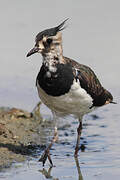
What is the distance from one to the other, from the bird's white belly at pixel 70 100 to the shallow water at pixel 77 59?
0.63 metres

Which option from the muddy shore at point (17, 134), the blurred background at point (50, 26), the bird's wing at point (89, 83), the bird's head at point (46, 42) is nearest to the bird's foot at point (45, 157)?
the muddy shore at point (17, 134)

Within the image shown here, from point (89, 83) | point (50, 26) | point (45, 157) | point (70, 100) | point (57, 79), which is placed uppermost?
point (50, 26)

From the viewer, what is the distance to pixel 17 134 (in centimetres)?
996

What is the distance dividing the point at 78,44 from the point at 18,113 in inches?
126

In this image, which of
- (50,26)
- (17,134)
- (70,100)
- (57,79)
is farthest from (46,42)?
(50,26)

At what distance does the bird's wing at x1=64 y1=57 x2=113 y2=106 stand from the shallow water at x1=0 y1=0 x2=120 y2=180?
24.2 inches

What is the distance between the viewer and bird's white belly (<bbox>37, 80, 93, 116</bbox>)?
864 cm

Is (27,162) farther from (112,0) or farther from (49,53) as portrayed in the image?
(112,0)

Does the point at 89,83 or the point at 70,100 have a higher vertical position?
the point at 89,83

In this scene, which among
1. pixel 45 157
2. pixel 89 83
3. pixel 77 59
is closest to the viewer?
pixel 45 157

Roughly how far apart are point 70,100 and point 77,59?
4.33 metres

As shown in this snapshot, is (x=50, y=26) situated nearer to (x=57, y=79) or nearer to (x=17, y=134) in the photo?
(x=17, y=134)

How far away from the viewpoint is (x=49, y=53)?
28.0 feet

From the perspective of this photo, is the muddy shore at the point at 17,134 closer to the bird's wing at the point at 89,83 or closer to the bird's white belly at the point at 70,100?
the bird's white belly at the point at 70,100
